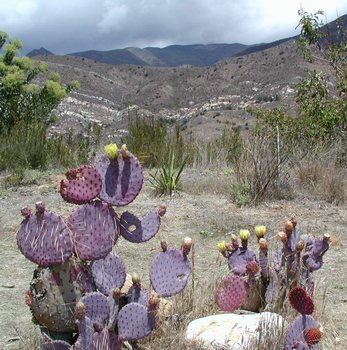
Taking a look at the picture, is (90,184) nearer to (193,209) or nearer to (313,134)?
(193,209)

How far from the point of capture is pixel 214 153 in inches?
441

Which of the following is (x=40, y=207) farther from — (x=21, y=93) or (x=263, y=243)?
(x=21, y=93)

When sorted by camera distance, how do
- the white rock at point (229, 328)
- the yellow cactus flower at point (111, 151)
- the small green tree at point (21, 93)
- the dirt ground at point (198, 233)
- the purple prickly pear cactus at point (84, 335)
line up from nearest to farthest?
the purple prickly pear cactus at point (84, 335), the yellow cactus flower at point (111, 151), the white rock at point (229, 328), the dirt ground at point (198, 233), the small green tree at point (21, 93)

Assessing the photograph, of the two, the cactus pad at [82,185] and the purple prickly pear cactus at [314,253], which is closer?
the cactus pad at [82,185]

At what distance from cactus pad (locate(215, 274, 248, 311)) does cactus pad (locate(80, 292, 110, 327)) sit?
96cm

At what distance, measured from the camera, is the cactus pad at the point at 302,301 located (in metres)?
3.03

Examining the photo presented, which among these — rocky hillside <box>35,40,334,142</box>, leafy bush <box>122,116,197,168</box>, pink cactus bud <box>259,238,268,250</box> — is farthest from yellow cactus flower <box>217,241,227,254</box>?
rocky hillside <box>35,40,334,142</box>

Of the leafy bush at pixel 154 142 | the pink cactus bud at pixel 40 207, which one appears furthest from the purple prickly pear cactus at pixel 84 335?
the leafy bush at pixel 154 142

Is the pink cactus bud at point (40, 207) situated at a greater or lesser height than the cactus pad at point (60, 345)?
greater

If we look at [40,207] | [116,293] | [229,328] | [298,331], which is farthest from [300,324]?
[40,207]

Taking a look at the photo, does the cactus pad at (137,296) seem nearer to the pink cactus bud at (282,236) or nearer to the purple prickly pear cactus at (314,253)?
the pink cactus bud at (282,236)

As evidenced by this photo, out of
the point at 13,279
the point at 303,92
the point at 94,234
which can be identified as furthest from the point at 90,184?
the point at 303,92

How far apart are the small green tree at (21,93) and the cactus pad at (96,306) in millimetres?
9174

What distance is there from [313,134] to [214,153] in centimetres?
182
